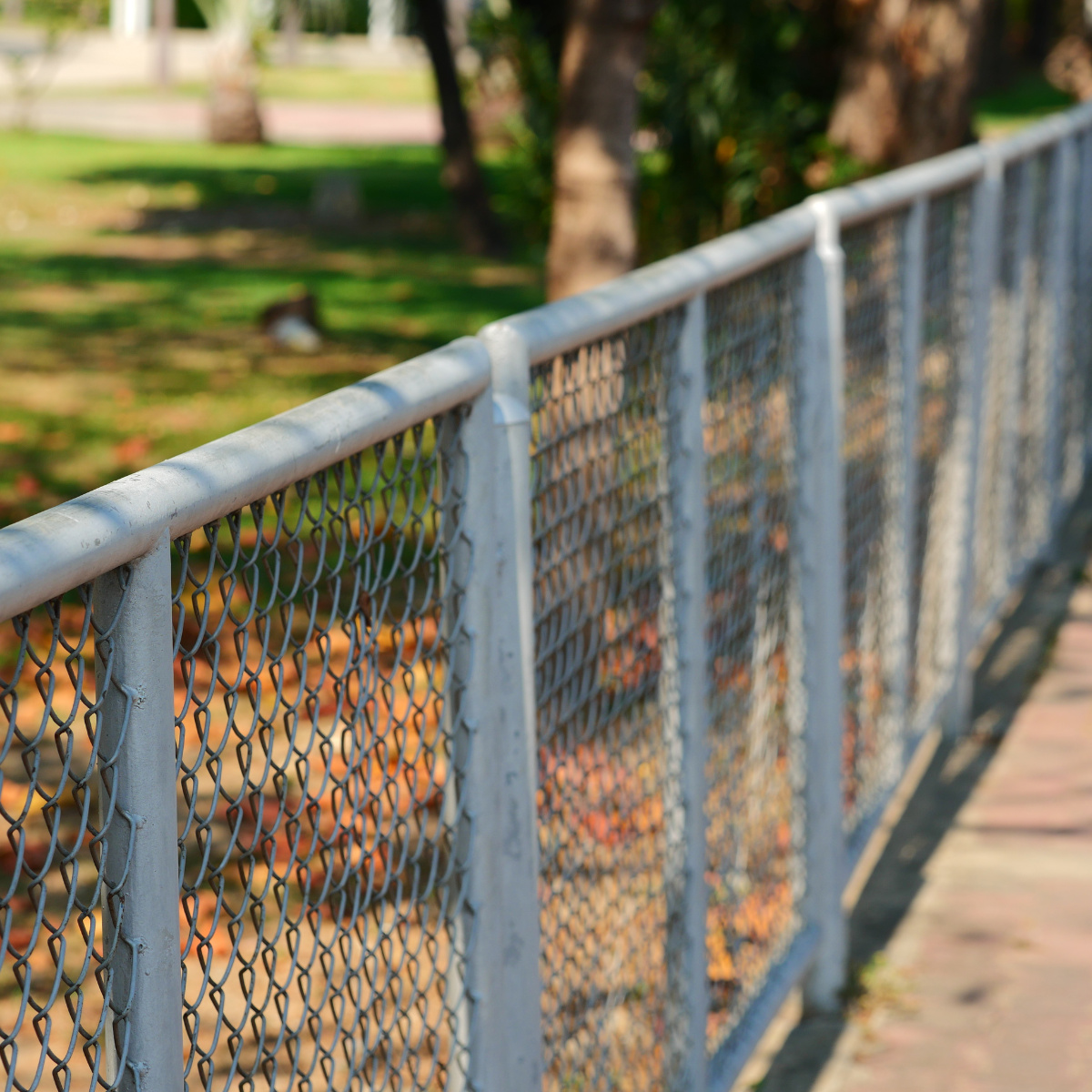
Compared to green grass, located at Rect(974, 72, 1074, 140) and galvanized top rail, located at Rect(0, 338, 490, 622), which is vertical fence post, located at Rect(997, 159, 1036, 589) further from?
green grass, located at Rect(974, 72, 1074, 140)

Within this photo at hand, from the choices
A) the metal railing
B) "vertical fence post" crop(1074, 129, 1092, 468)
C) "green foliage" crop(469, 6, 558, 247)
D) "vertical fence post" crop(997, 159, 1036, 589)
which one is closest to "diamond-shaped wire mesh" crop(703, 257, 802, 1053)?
the metal railing

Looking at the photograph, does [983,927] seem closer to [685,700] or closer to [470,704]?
[685,700]

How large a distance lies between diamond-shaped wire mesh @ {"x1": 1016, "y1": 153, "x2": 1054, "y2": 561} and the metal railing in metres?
1.21

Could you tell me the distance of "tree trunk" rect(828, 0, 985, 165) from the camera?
380 inches

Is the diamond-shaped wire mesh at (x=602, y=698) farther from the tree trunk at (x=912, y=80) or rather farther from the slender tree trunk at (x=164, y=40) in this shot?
the slender tree trunk at (x=164, y=40)

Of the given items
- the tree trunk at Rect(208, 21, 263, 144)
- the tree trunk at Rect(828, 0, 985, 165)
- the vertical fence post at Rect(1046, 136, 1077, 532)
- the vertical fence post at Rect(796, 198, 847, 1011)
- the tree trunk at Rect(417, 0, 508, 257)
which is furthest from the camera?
the tree trunk at Rect(208, 21, 263, 144)

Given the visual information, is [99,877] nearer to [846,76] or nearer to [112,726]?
[112,726]

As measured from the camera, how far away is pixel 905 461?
4352 mm

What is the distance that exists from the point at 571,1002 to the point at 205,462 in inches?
53.0

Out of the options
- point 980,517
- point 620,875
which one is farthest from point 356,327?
point 620,875

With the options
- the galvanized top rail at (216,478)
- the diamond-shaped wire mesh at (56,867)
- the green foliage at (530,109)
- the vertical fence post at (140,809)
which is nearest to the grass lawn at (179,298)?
the green foliage at (530,109)

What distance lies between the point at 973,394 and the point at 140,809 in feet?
13.7

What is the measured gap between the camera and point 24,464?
7832mm

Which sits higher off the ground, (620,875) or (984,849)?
(620,875)
